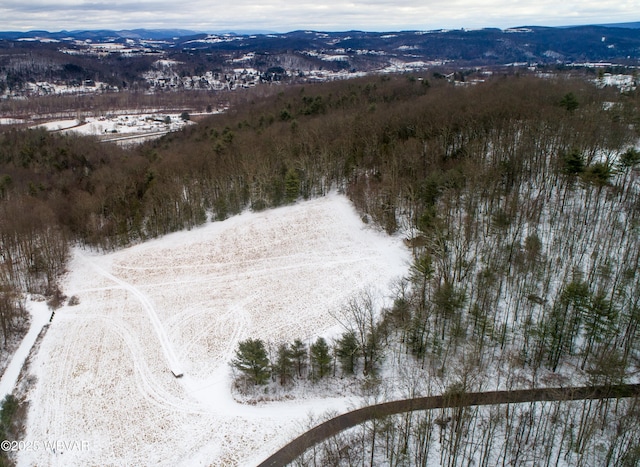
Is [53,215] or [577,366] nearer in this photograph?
[577,366]

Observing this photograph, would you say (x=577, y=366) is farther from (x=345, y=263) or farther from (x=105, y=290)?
(x=105, y=290)

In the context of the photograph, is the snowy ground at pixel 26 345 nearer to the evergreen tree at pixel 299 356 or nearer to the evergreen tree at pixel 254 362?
the evergreen tree at pixel 254 362

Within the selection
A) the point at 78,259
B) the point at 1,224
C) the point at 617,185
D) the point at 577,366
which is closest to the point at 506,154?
the point at 617,185

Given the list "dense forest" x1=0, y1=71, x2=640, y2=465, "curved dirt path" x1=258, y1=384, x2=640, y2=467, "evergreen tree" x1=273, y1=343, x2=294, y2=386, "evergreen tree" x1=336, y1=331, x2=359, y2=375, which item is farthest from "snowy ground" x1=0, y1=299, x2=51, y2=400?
"evergreen tree" x1=336, y1=331, x2=359, y2=375

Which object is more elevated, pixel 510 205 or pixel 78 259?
pixel 510 205

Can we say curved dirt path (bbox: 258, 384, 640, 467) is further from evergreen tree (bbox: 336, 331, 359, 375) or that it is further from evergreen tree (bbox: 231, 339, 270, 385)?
evergreen tree (bbox: 231, 339, 270, 385)

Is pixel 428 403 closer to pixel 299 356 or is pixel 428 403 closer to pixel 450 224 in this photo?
pixel 299 356
